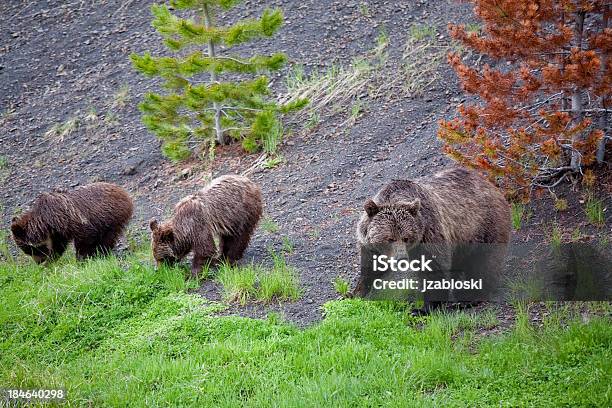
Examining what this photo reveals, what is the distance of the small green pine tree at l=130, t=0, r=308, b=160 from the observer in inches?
456

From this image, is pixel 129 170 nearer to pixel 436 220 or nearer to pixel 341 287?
pixel 341 287

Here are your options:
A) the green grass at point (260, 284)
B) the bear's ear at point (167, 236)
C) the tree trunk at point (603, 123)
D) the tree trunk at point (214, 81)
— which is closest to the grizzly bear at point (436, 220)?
the green grass at point (260, 284)

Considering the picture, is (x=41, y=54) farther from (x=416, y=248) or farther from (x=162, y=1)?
(x=416, y=248)

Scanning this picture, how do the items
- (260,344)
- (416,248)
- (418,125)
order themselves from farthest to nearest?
(418,125), (416,248), (260,344)

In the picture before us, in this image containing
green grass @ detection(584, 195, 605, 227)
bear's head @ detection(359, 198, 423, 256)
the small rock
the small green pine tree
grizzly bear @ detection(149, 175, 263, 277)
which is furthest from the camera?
the small rock

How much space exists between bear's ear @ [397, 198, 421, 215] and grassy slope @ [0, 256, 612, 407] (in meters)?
0.99

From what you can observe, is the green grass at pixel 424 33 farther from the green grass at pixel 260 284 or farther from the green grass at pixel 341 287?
the green grass at pixel 341 287

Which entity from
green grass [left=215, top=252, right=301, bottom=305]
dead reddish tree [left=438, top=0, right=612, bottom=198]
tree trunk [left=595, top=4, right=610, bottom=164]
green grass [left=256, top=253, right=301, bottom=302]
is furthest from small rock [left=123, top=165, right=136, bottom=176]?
tree trunk [left=595, top=4, right=610, bottom=164]

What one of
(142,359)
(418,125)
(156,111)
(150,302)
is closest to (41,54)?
(156,111)

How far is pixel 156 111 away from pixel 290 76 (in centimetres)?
320

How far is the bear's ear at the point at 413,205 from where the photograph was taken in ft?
22.9

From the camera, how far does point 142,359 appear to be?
6.71 m

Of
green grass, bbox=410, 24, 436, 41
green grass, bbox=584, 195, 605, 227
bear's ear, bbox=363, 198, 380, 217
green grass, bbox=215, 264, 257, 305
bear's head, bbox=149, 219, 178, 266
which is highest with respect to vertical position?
green grass, bbox=410, 24, 436, 41

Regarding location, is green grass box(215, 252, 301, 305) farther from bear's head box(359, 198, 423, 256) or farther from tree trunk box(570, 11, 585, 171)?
tree trunk box(570, 11, 585, 171)
